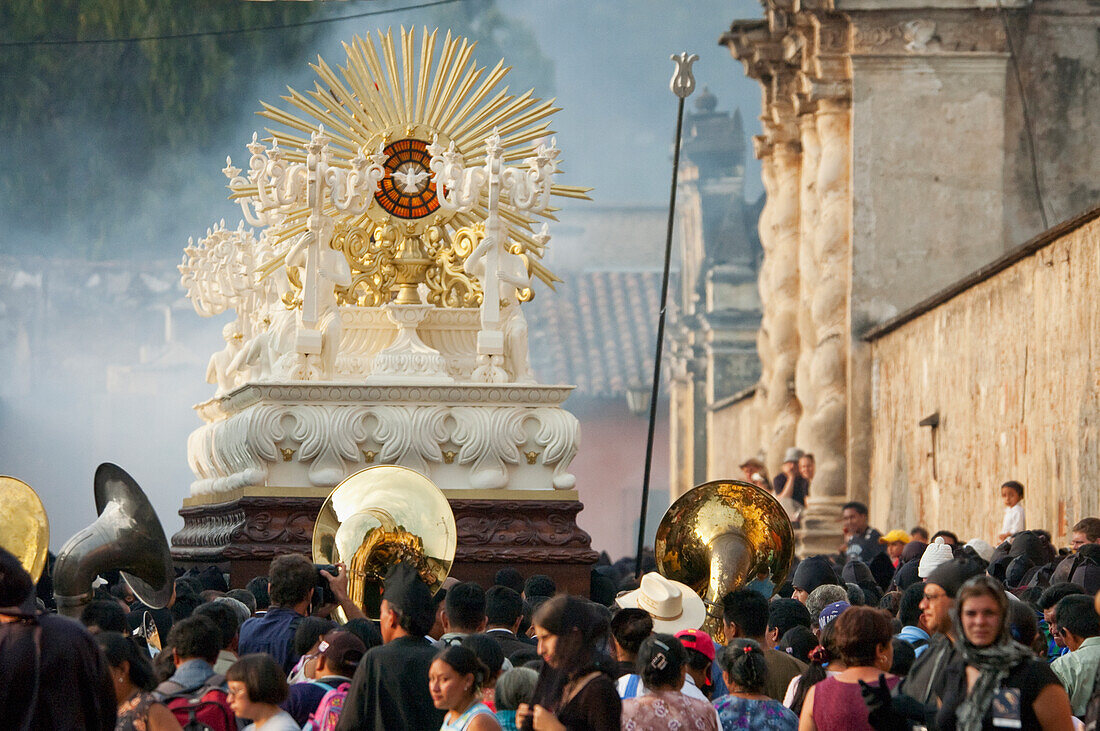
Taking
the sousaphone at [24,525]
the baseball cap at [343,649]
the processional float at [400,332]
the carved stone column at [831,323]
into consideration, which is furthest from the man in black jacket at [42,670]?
the carved stone column at [831,323]

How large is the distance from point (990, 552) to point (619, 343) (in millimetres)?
32287

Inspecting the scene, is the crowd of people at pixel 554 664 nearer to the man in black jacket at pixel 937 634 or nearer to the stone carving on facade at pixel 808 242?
the man in black jacket at pixel 937 634

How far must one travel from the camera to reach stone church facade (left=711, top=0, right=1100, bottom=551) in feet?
69.5

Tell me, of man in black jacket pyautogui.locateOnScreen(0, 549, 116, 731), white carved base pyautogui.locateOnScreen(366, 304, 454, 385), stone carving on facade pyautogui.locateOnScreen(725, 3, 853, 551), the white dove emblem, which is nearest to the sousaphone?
man in black jacket pyautogui.locateOnScreen(0, 549, 116, 731)

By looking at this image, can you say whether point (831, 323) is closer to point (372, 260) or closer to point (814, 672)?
point (372, 260)

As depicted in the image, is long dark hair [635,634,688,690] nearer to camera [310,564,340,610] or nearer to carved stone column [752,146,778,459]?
camera [310,564,340,610]

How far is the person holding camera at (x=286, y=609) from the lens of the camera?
291 inches

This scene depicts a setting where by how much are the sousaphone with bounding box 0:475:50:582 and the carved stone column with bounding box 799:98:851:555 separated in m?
13.2

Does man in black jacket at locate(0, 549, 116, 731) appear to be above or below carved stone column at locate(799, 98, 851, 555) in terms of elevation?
below

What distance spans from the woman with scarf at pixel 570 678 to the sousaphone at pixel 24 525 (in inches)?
155

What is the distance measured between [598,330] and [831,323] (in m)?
23.1

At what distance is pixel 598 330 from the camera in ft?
148

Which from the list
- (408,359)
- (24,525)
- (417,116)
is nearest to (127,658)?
(24,525)

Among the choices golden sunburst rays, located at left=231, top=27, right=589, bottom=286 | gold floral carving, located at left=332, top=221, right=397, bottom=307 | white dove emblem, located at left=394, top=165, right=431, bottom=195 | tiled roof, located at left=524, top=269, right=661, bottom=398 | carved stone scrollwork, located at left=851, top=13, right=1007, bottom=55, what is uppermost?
carved stone scrollwork, located at left=851, top=13, right=1007, bottom=55
